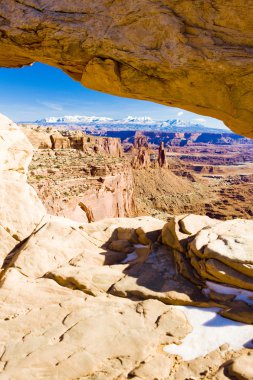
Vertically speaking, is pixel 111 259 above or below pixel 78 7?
below

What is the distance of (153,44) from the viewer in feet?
28.9

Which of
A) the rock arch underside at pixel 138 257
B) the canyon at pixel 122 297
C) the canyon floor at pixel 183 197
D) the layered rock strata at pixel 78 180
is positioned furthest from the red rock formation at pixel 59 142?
the rock arch underside at pixel 138 257

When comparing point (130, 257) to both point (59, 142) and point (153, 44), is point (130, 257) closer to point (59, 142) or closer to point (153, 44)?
point (153, 44)

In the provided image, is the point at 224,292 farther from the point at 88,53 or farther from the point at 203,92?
the point at 88,53

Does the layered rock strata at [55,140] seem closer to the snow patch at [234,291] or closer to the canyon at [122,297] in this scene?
the canyon at [122,297]

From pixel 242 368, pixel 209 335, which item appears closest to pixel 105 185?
pixel 209 335

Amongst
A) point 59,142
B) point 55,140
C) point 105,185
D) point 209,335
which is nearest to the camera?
point 209,335

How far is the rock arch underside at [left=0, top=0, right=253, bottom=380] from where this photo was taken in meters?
6.28

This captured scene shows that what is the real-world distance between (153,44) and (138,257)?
665cm

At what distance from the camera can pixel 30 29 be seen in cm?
938

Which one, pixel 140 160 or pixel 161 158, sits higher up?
pixel 161 158

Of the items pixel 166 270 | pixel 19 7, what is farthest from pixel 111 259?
pixel 19 7

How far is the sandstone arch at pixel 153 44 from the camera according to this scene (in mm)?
8414

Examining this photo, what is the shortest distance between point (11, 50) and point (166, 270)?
901cm
